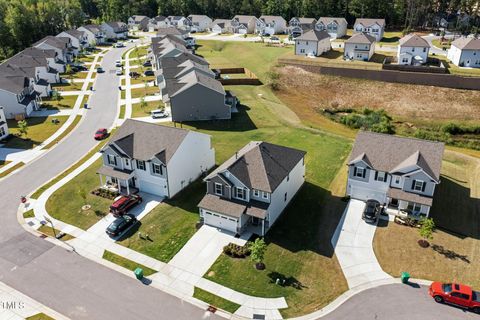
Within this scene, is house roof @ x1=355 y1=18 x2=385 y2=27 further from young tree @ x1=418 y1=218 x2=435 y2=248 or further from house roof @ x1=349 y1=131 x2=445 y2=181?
young tree @ x1=418 y1=218 x2=435 y2=248

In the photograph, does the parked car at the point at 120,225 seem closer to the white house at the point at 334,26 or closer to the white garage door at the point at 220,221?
the white garage door at the point at 220,221

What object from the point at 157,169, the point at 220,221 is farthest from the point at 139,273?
the point at 157,169

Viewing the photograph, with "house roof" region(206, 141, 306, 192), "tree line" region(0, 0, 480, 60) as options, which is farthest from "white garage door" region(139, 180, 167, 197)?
"tree line" region(0, 0, 480, 60)

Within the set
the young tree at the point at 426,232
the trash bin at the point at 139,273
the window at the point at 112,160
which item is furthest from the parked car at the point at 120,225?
the young tree at the point at 426,232

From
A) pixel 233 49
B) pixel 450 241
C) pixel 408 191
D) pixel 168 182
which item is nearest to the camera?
pixel 450 241

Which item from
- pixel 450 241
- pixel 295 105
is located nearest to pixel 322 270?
pixel 450 241

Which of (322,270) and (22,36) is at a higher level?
(22,36)

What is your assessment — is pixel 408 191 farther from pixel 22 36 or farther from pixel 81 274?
pixel 22 36
